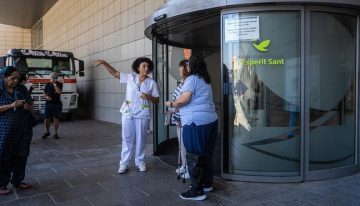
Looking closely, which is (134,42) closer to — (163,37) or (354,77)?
(163,37)

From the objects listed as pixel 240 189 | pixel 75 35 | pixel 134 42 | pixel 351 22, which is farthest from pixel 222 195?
pixel 75 35

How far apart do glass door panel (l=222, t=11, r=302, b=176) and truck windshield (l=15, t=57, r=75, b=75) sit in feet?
29.6

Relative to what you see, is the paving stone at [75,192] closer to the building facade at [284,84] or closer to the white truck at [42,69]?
the building facade at [284,84]

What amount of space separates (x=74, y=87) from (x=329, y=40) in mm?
9670

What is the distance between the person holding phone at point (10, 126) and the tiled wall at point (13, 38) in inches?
1127

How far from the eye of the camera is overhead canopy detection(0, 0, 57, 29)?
2069 centimetres

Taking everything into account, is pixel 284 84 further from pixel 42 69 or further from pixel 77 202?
pixel 42 69

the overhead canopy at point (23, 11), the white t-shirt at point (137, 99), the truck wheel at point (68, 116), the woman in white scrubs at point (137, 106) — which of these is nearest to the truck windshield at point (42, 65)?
the truck wheel at point (68, 116)

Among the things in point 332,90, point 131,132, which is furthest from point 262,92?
point 131,132

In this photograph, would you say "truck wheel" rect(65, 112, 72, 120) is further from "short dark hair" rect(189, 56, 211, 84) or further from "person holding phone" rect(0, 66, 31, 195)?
"short dark hair" rect(189, 56, 211, 84)

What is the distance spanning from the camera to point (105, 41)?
13.0m

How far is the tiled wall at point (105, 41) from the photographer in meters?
10.7

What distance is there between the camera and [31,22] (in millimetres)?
27672

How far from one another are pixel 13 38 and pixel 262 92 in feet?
99.9
